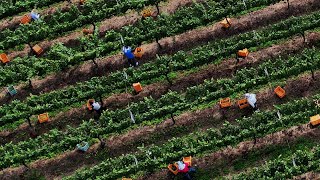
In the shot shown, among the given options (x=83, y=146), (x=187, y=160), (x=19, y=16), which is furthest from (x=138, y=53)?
(x=19, y=16)

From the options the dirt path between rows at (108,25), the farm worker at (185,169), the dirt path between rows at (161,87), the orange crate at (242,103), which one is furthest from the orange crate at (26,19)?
the orange crate at (242,103)

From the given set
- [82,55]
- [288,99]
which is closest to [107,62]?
[82,55]

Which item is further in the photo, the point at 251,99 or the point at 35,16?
the point at 35,16

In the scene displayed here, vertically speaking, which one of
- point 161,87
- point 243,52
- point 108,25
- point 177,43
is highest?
point 108,25

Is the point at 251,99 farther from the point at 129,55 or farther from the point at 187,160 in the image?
the point at 129,55

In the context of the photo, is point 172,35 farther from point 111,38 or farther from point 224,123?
point 224,123

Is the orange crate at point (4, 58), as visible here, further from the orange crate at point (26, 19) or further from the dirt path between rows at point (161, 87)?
the dirt path between rows at point (161, 87)
